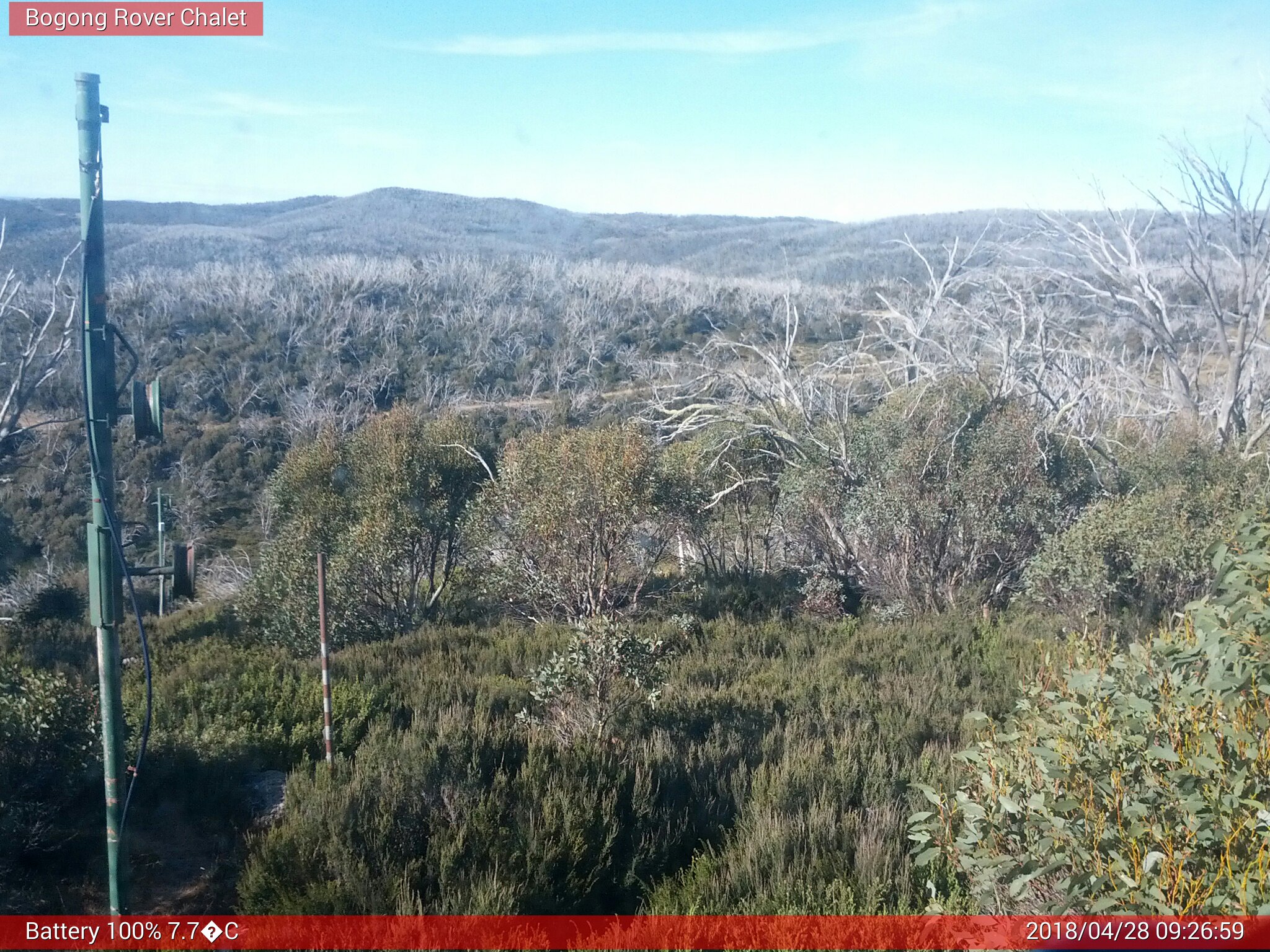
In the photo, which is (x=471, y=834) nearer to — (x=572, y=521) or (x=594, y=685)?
(x=594, y=685)

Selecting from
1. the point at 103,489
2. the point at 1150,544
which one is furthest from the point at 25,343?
the point at 1150,544

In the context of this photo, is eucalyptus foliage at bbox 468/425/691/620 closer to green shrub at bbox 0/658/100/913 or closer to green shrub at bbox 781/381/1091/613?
green shrub at bbox 781/381/1091/613

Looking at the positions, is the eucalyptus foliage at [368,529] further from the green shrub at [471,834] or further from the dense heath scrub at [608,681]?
the green shrub at [471,834]

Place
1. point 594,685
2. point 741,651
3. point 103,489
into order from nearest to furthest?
point 103,489 → point 594,685 → point 741,651

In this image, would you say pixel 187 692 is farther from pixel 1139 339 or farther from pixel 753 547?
pixel 1139 339

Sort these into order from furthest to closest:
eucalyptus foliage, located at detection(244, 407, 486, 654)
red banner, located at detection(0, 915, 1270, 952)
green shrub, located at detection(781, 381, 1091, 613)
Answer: eucalyptus foliage, located at detection(244, 407, 486, 654), green shrub, located at detection(781, 381, 1091, 613), red banner, located at detection(0, 915, 1270, 952)

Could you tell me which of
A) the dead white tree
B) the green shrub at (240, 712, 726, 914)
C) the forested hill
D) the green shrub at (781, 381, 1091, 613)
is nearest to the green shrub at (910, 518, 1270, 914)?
the green shrub at (240, 712, 726, 914)

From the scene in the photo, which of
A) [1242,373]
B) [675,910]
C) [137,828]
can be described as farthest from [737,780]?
[1242,373]

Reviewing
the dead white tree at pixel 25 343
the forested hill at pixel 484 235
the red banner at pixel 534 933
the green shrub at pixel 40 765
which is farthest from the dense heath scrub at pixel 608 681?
the forested hill at pixel 484 235
